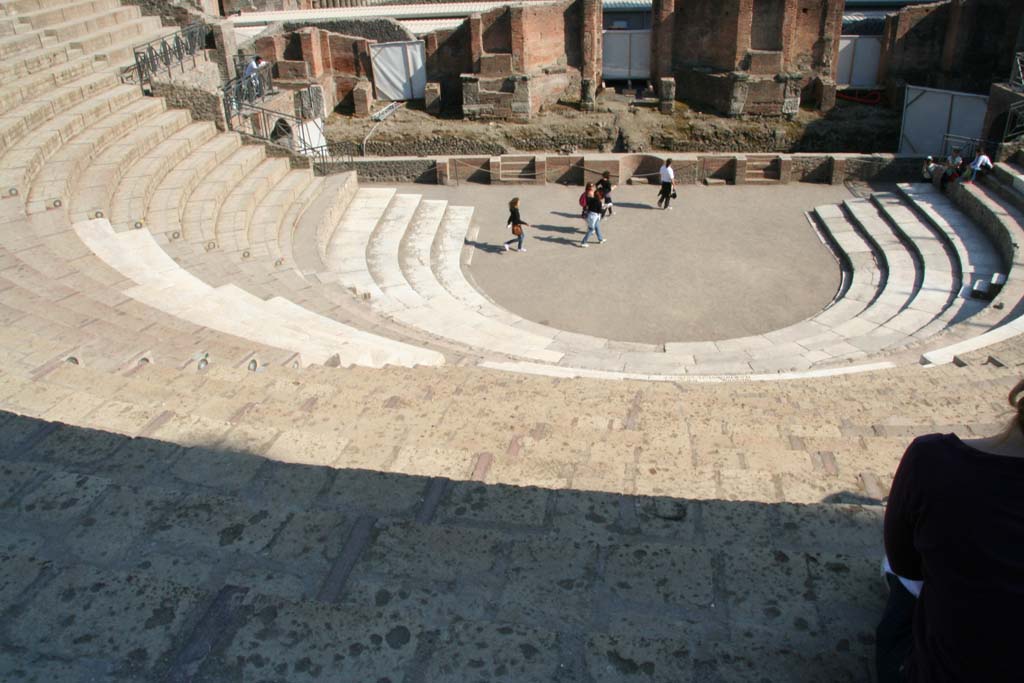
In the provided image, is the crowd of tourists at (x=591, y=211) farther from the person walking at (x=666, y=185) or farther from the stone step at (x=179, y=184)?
the stone step at (x=179, y=184)

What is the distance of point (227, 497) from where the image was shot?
304 cm

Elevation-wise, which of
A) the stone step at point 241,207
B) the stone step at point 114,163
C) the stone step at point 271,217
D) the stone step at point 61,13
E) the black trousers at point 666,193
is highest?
the stone step at point 61,13

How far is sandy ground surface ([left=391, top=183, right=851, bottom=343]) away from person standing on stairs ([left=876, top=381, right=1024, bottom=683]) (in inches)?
367

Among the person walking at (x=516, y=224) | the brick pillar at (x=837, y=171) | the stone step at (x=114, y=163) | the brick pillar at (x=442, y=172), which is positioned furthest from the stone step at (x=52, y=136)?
the brick pillar at (x=837, y=171)

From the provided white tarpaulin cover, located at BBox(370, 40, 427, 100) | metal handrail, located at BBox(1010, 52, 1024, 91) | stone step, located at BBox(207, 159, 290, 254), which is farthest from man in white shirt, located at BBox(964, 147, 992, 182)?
white tarpaulin cover, located at BBox(370, 40, 427, 100)

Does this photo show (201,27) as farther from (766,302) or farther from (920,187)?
(920,187)

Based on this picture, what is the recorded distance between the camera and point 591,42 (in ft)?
74.3

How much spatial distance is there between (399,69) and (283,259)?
1297 centimetres

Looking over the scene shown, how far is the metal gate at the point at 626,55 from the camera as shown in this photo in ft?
76.8

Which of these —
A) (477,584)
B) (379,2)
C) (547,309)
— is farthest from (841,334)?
(379,2)

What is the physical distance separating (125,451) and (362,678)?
1828mm

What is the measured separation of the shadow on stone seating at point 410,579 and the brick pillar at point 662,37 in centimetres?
2123

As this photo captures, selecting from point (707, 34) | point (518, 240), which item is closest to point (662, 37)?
point (707, 34)

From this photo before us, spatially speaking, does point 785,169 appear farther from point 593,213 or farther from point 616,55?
point 616,55
